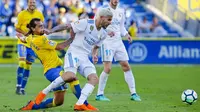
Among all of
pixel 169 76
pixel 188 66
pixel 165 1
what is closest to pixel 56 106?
pixel 169 76

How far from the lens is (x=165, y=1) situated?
121 feet

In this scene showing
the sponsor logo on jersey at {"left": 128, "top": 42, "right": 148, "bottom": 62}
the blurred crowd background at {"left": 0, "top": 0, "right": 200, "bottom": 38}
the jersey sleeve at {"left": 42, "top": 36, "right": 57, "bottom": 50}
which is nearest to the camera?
the jersey sleeve at {"left": 42, "top": 36, "right": 57, "bottom": 50}

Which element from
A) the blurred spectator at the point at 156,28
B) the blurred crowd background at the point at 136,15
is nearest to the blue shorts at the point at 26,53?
the blurred crowd background at the point at 136,15

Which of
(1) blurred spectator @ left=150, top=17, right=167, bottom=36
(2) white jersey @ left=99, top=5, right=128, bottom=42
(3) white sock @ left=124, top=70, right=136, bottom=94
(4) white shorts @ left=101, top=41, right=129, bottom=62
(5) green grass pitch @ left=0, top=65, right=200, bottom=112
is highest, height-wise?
(2) white jersey @ left=99, top=5, right=128, bottom=42

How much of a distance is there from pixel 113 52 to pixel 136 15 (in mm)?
21699

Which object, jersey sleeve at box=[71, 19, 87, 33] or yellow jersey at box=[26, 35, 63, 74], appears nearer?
jersey sleeve at box=[71, 19, 87, 33]

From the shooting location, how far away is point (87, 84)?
12.1 metres

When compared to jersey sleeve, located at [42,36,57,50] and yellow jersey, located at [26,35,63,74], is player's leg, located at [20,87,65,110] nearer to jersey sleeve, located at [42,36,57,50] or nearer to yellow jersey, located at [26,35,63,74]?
yellow jersey, located at [26,35,63,74]

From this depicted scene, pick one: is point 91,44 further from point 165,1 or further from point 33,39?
point 165,1

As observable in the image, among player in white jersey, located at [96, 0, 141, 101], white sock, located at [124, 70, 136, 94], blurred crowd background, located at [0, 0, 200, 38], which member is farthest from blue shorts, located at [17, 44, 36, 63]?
blurred crowd background, located at [0, 0, 200, 38]

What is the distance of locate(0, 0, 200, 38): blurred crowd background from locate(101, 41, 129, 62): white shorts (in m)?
13.6

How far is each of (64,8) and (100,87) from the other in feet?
59.8

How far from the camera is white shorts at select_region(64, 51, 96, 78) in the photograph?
12102mm

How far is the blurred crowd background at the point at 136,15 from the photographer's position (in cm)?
3120
